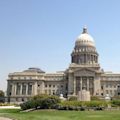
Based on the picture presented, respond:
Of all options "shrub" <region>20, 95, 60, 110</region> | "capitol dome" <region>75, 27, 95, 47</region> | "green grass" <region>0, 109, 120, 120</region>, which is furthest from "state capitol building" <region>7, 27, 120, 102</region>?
"green grass" <region>0, 109, 120, 120</region>

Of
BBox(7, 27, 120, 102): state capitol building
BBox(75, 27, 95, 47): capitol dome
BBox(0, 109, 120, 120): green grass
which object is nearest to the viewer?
BBox(0, 109, 120, 120): green grass

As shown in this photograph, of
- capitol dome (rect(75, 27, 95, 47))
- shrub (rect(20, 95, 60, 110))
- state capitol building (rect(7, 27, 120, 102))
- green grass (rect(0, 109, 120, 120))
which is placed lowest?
green grass (rect(0, 109, 120, 120))

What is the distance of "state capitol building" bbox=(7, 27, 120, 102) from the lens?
119 m

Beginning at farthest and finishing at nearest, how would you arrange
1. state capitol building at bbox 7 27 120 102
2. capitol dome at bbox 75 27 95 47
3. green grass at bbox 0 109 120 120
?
capitol dome at bbox 75 27 95 47 → state capitol building at bbox 7 27 120 102 → green grass at bbox 0 109 120 120

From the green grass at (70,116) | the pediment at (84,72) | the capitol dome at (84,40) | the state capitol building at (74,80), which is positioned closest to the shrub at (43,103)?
the green grass at (70,116)

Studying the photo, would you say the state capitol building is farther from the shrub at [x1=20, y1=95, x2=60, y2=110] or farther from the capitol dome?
the shrub at [x1=20, y1=95, x2=60, y2=110]

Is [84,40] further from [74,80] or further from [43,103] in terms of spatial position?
[43,103]

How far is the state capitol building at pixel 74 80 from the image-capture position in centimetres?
11894

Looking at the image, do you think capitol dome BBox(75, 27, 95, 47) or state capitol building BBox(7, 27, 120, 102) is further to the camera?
capitol dome BBox(75, 27, 95, 47)

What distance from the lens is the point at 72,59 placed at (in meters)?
135

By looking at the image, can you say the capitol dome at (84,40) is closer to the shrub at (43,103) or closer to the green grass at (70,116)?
the shrub at (43,103)

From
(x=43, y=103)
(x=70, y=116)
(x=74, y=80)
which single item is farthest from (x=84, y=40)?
(x=70, y=116)

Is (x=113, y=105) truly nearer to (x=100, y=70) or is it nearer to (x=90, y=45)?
(x=100, y=70)

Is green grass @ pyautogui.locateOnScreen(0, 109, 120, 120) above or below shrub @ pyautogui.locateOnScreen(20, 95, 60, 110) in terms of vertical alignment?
below
